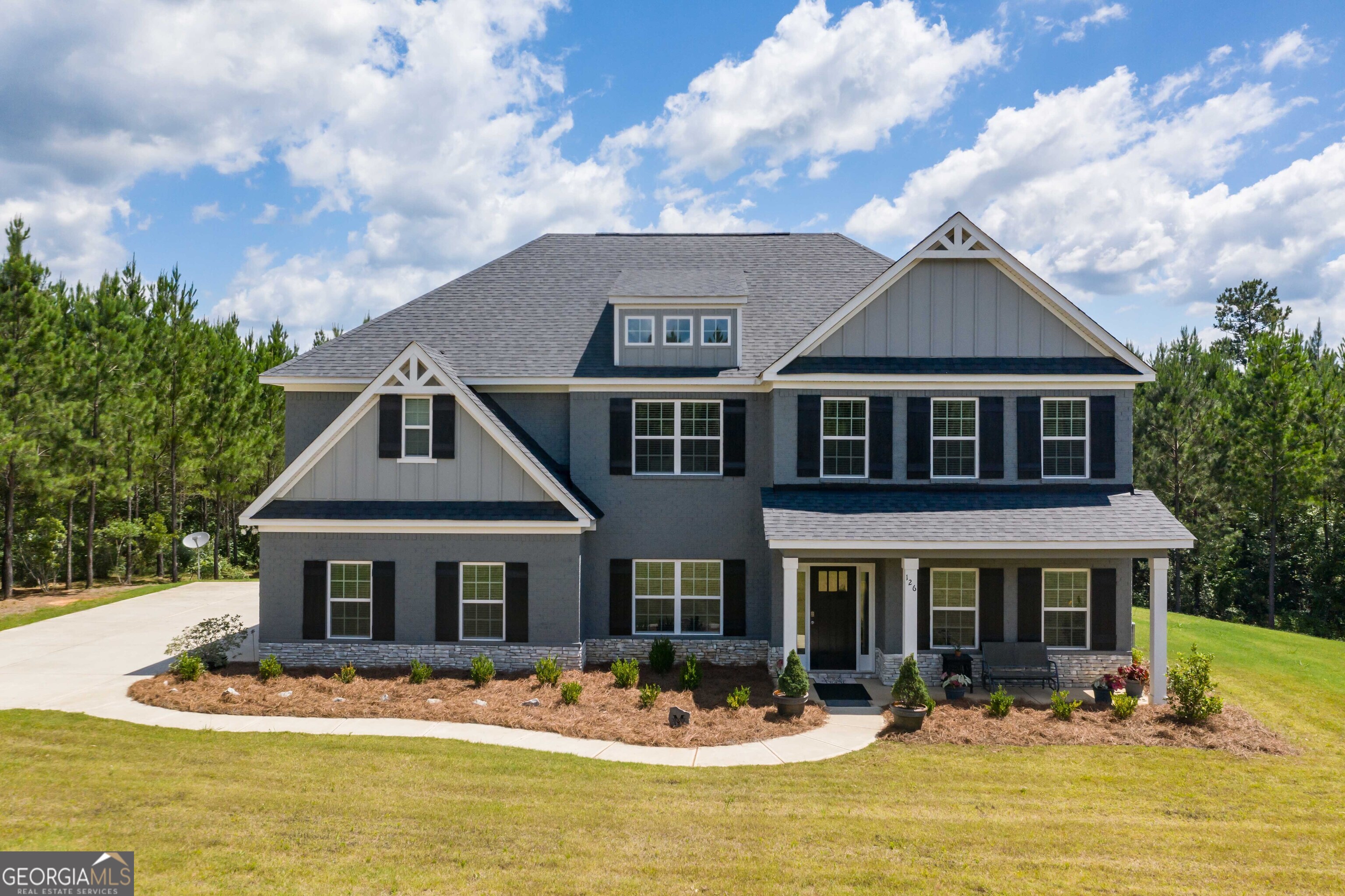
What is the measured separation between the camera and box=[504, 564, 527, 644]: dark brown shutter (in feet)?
53.8

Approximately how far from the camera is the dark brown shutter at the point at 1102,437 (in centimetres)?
1698

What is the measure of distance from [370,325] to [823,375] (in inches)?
470

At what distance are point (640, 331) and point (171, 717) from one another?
40.4 feet

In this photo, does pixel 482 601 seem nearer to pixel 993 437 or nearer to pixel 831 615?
pixel 831 615

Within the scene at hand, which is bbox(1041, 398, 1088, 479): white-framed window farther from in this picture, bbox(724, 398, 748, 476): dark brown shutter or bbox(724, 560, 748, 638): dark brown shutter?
bbox(724, 560, 748, 638): dark brown shutter

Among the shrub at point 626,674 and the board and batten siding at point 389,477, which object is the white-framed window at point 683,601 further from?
the board and batten siding at point 389,477

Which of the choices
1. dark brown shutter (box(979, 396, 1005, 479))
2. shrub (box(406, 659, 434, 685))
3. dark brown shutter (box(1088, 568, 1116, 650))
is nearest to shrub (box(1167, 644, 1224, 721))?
dark brown shutter (box(1088, 568, 1116, 650))

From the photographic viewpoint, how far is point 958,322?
1706cm

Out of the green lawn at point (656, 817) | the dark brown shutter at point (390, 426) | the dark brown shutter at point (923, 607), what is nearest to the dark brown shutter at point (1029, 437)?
the dark brown shutter at point (923, 607)

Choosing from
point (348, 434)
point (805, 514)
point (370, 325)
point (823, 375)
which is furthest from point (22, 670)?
point (823, 375)

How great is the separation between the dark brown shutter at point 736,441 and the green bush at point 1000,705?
23.5ft

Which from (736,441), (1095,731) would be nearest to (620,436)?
(736,441)

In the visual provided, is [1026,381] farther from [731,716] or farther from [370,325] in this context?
[370,325]

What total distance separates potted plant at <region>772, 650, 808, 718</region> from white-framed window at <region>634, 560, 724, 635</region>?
4114 millimetres
